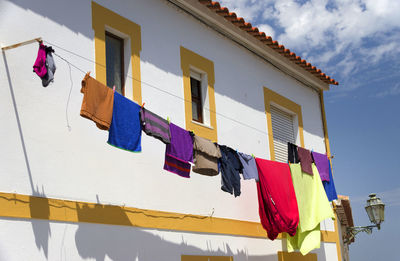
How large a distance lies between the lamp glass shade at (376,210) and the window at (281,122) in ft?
7.67

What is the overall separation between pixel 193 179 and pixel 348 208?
759cm

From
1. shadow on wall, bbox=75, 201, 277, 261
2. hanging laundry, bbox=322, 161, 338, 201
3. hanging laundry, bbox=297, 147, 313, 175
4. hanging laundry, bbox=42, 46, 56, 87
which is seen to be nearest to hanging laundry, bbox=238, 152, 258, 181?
shadow on wall, bbox=75, 201, 277, 261

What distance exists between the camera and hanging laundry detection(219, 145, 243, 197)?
9281 mm

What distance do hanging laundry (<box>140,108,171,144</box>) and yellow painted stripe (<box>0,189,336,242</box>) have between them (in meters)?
1.26

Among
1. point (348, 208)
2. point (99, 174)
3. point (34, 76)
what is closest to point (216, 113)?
point (99, 174)

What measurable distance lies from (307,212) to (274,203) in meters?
1.22

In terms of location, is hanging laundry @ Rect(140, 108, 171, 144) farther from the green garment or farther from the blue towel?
the green garment

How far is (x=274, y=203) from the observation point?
10.4 metres

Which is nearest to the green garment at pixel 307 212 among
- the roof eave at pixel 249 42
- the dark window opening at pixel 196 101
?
the dark window opening at pixel 196 101

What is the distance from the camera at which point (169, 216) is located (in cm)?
912

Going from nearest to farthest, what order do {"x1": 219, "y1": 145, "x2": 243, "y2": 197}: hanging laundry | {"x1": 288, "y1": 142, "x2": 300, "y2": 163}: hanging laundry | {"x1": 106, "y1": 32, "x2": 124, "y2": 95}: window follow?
{"x1": 106, "y1": 32, "x2": 124, "y2": 95}: window, {"x1": 219, "y1": 145, "x2": 243, "y2": 197}: hanging laundry, {"x1": 288, "y1": 142, "x2": 300, "y2": 163}: hanging laundry

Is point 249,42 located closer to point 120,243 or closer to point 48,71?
point 120,243

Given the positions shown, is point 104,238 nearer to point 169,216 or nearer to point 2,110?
point 169,216

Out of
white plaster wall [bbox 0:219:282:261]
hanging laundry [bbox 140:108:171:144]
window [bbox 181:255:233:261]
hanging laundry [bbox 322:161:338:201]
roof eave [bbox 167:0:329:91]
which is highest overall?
roof eave [bbox 167:0:329:91]
